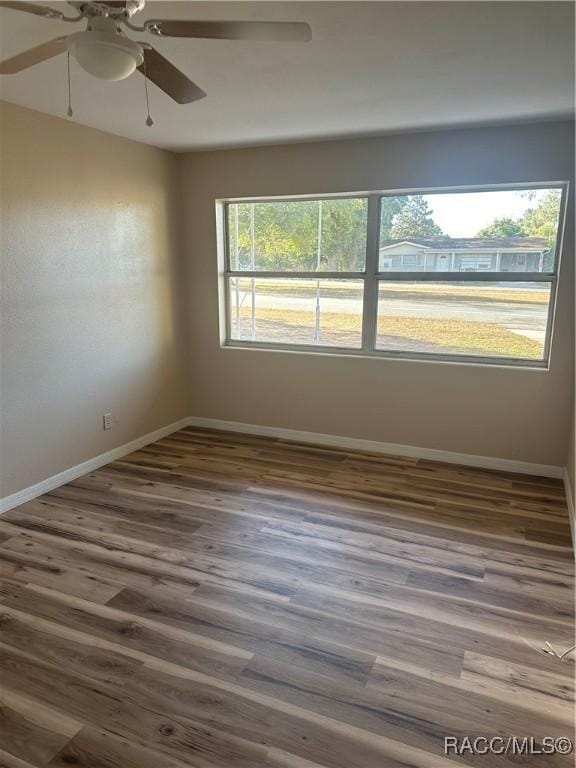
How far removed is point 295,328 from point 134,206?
1682 mm

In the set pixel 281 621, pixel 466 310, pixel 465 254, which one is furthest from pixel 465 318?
pixel 281 621

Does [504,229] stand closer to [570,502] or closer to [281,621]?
[570,502]

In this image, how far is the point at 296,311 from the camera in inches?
176

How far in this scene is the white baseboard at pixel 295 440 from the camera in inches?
135

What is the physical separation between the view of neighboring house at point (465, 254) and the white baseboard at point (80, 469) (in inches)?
97.6

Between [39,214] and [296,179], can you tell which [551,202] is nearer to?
[296,179]

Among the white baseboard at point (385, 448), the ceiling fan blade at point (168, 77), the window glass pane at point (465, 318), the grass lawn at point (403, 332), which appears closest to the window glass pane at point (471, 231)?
the window glass pane at point (465, 318)

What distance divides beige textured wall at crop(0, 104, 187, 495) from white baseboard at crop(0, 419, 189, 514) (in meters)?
0.05

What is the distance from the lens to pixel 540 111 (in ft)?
10.1

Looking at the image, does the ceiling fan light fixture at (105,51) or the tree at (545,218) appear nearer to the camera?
the ceiling fan light fixture at (105,51)

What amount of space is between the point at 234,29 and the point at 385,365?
291 centimetres

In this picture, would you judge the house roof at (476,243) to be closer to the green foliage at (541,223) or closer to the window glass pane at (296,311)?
the green foliage at (541,223)

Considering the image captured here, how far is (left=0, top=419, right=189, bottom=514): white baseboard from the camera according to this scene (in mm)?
3275

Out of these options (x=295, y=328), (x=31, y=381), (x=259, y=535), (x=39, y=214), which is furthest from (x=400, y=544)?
(x=39, y=214)
